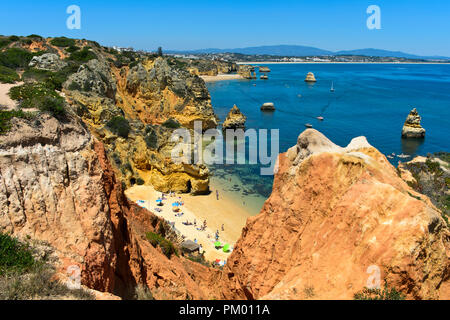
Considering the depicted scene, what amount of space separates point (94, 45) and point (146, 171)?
119ft

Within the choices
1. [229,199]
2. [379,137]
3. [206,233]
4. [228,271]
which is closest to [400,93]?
[379,137]

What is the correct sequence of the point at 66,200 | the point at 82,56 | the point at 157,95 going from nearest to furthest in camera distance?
the point at 66,200 < the point at 82,56 < the point at 157,95

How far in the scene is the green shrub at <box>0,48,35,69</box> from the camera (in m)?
28.3

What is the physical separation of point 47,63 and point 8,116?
101 feet

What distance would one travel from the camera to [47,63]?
34.7 m

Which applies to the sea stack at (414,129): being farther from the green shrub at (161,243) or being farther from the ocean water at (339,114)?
the green shrub at (161,243)

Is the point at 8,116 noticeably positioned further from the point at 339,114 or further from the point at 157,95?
the point at 339,114

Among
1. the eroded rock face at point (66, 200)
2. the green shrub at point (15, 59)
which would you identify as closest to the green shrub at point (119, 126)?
the green shrub at point (15, 59)

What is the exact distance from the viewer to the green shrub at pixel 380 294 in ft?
21.9

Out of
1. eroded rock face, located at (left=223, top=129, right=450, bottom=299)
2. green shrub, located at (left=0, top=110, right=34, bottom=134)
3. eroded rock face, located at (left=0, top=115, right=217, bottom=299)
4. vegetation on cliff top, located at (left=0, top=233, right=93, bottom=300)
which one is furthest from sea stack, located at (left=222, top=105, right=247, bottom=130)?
vegetation on cliff top, located at (left=0, top=233, right=93, bottom=300)

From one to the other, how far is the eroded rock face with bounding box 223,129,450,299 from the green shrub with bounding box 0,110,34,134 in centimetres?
884

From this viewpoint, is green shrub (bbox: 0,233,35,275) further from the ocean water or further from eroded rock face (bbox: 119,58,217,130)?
eroded rock face (bbox: 119,58,217,130)

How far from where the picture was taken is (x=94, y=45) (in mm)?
57906

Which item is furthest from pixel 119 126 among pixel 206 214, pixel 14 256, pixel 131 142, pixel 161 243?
pixel 14 256
